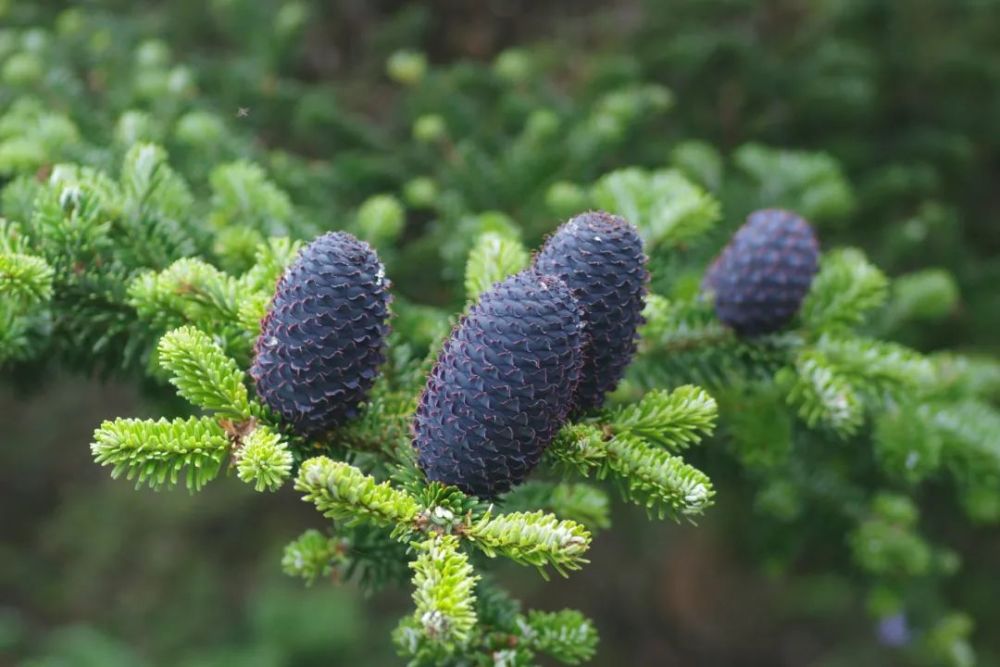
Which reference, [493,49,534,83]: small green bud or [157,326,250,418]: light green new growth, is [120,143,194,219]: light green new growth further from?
[493,49,534,83]: small green bud

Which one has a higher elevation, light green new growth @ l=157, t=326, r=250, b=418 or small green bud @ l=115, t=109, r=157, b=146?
small green bud @ l=115, t=109, r=157, b=146

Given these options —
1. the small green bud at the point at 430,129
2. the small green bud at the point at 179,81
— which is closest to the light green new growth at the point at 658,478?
the small green bud at the point at 430,129

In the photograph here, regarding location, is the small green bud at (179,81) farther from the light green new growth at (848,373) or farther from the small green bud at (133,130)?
the light green new growth at (848,373)

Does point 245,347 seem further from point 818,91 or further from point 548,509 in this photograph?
point 818,91

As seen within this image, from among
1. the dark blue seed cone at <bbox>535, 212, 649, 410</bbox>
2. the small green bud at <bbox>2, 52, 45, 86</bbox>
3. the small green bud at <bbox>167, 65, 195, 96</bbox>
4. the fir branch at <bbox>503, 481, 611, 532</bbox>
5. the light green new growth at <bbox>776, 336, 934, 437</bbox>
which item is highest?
the small green bud at <bbox>167, 65, 195, 96</bbox>

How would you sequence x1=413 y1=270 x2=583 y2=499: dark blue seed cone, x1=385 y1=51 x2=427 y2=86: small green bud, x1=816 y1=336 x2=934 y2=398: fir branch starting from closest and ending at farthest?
x1=413 y1=270 x2=583 y2=499: dark blue seed cone, x1=816 y1=336 x2=934 y2=398: fir branch, x1=385 y1=51 x2=427 y2=86: small green bud

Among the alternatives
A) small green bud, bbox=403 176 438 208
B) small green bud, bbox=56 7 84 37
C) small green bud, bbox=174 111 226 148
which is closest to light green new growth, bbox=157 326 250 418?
small green bud, bbox=174 111 226 148

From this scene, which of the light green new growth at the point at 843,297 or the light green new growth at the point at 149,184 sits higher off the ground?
the light green new growth at the point at 843,297

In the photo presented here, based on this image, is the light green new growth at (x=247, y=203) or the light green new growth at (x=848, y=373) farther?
the light green new growth at (x=247, y=203)
